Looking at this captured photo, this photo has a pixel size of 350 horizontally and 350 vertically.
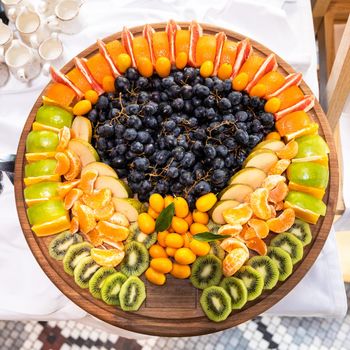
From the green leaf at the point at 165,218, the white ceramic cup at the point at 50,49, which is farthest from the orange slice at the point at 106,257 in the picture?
the white ceramic cup at the point at 50,49

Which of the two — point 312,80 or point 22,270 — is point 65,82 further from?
point 312,80

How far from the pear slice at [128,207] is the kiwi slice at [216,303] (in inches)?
9.8

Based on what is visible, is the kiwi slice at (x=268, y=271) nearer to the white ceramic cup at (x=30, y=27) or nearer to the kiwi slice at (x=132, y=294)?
the kiwi slice at (x=132, y=294)

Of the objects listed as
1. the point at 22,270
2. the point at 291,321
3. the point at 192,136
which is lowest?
the point at 291,321

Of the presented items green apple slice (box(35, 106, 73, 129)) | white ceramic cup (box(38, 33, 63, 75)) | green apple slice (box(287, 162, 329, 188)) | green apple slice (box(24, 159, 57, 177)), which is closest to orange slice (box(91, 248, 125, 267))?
green apple slice (box(24, 159, 57, 177))

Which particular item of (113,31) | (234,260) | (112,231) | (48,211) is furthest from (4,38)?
(234,260)

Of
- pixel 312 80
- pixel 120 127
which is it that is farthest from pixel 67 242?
pixel 312 80

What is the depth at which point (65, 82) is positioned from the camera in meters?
1.21

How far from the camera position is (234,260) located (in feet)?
3.40

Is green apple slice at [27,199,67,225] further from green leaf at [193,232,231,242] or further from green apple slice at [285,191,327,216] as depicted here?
green apple slice at [285,191,327,216]

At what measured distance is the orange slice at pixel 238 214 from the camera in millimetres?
1062

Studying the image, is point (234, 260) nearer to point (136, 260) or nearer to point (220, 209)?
point (220, 209)

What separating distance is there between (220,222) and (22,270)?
638 mm

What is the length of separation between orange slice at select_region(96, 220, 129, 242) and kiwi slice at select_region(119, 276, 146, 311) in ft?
0.33
